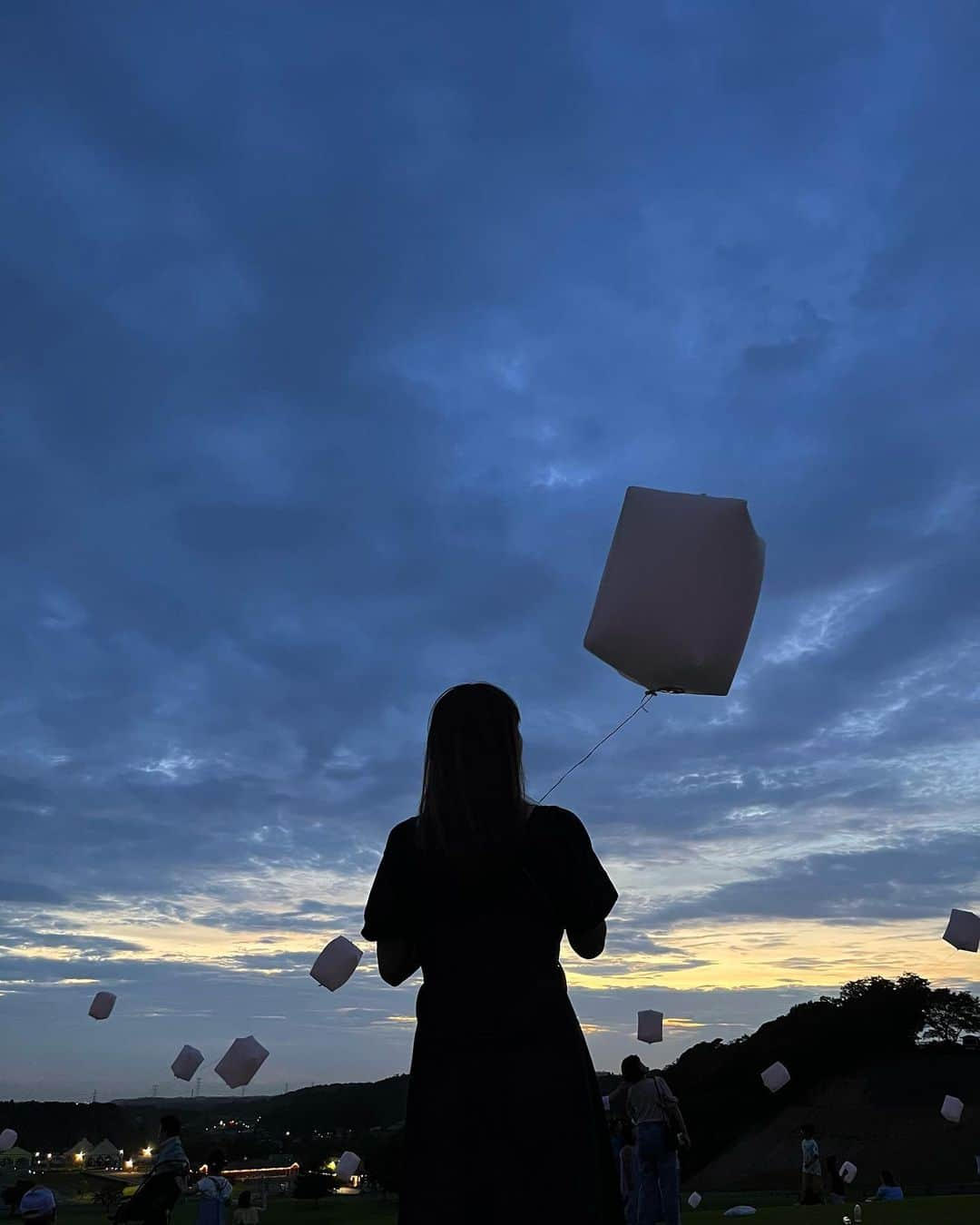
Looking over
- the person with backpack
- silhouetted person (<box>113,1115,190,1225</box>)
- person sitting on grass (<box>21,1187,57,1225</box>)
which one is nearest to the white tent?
person sitting on grass (<box>21,1187,57,1225</box>)

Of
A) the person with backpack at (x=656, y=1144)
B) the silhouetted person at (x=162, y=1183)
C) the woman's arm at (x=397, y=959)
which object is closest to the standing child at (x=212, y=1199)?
the silhouetted person at (x=162, y=1183)

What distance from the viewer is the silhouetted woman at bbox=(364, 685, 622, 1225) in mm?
2262

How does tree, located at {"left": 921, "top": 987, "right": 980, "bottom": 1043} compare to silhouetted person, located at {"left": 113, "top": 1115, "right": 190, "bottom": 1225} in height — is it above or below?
above

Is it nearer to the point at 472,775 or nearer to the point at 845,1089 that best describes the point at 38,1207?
the point at 472,775

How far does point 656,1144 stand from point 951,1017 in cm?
5469

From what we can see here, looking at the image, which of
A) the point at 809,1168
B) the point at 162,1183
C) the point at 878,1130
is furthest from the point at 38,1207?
the point at 878,1130

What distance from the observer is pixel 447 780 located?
2594 mm

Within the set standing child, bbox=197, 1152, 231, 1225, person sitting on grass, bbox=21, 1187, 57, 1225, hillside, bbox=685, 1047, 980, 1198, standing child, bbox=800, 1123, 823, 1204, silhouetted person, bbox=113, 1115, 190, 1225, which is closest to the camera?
silhouetted person, bbox=113, 1115, 190, 1225

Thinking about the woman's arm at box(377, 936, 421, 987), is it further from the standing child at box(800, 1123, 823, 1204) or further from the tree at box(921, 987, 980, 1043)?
the tree at box(921, 987, 980, 1043)

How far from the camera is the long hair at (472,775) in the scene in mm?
2504

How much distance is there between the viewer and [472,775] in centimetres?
258

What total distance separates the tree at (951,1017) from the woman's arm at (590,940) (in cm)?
6116

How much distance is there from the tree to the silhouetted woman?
2413 inches

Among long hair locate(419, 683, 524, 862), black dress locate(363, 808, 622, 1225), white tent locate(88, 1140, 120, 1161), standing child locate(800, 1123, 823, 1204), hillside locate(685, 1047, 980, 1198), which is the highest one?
white tent locate(88, 1140, 120, 1161)
